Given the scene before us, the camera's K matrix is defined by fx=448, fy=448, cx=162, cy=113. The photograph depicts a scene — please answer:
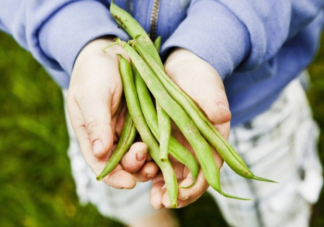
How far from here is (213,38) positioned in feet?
3.66

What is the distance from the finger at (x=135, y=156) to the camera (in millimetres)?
975

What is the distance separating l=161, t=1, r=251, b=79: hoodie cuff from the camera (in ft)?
3.60

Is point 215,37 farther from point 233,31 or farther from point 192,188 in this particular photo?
point 192,188

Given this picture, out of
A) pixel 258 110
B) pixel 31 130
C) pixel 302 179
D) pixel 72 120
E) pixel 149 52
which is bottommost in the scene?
pixel 31 130

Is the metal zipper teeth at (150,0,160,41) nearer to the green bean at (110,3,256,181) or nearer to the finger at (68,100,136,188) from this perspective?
the green bean at (110,3,256,181)

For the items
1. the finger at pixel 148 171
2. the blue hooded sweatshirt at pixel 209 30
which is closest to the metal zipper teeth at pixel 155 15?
the blue hooded sweatshirt at pixel 209 30

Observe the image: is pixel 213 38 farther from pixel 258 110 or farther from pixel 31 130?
pixel 31 130

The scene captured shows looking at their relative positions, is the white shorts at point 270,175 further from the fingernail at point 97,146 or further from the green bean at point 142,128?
the fingernail at point 97,146

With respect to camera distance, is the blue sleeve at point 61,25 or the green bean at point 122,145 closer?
the green bean at point 122,145

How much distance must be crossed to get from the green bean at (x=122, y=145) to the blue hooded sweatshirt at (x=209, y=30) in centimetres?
24

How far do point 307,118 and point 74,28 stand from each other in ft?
3.32

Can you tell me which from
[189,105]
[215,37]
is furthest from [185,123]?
[215,37]

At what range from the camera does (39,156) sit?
2.33m

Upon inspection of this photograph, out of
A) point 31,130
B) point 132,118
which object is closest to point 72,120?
point 132,118
